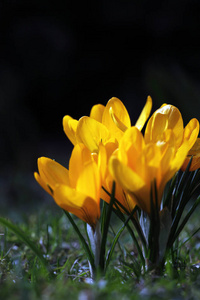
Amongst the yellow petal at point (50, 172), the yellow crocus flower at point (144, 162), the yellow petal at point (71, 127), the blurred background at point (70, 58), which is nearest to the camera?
the yellow crocus flower at point (144, 162)

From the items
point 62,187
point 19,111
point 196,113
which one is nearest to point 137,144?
point 62,187

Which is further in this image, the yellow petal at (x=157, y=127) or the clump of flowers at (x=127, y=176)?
the yellow petal at (x=157, y=127)

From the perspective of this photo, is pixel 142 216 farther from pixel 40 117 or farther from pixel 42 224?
pixel 40 117

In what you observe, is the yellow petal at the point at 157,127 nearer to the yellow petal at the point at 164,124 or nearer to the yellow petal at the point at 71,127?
the yellow petal at the point at 164,124

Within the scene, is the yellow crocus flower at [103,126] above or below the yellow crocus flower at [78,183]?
above

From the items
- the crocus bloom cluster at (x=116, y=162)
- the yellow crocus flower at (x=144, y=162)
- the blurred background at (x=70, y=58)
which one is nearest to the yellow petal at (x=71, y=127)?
the crocus bloom cluster at (x=116, y=162)

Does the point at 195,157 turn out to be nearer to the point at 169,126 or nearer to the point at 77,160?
A: the point at 169,126

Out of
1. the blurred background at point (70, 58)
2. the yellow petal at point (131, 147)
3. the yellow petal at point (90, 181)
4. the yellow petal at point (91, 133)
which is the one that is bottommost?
the yellow petal at point (90, 181)

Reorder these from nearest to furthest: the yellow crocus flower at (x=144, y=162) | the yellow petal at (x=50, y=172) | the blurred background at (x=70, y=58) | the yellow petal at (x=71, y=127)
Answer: the yellow crocus flower at (x=144, y=162)
the yellow petal at (x=50, y=172)
the yellow petal at (x=71, y=127)
the blurred background at (x=70, y=58)
